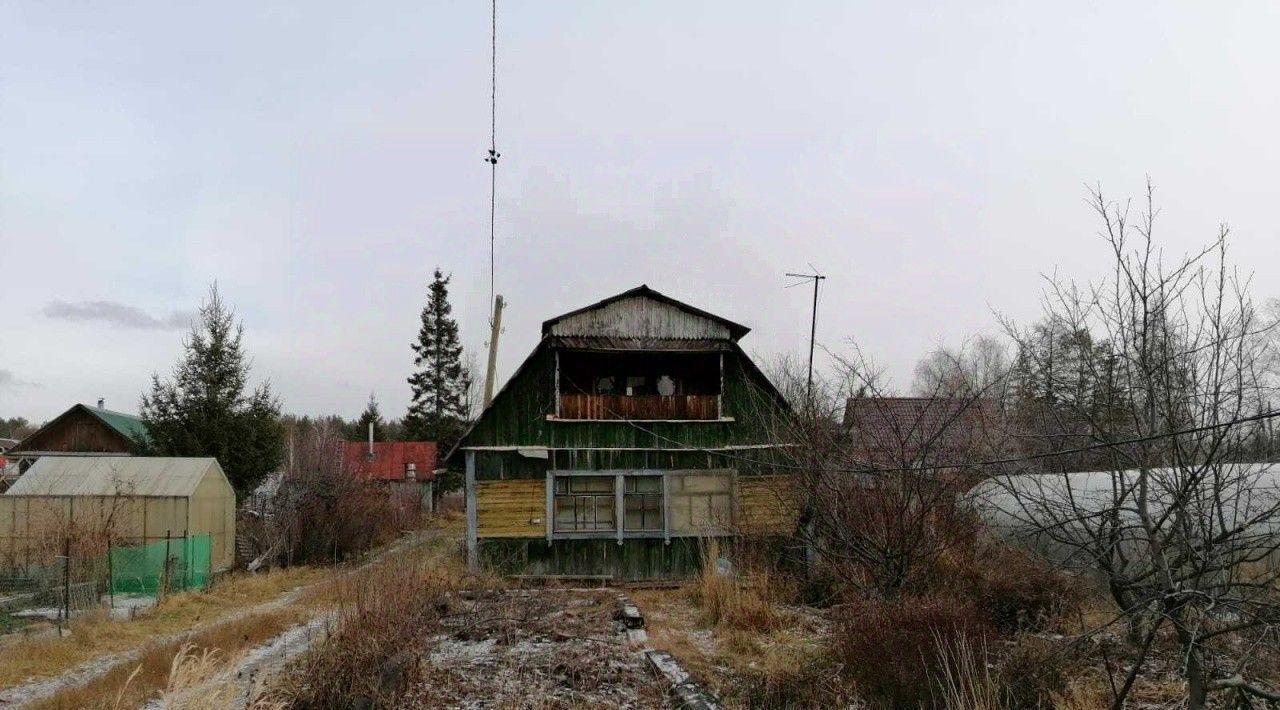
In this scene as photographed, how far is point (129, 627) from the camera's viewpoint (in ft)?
40.7

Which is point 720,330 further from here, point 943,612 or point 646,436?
point 943,612

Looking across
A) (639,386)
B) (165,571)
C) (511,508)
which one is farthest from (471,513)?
(165,571)

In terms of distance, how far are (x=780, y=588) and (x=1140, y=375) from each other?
808 centimetres

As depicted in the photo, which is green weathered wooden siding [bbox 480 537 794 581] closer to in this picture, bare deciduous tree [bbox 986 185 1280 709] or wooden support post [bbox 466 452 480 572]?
wooden support post [bbox 466 452 480 572]

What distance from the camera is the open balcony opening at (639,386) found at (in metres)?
17.5

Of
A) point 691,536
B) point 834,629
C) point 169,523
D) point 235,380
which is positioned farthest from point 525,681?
point 235,380

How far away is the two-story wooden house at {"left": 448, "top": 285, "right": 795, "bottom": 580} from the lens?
17109mm

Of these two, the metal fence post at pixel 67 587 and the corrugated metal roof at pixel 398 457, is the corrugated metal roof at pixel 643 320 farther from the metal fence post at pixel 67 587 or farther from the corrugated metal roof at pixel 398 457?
the corrugated metal roof at pixel 398 457

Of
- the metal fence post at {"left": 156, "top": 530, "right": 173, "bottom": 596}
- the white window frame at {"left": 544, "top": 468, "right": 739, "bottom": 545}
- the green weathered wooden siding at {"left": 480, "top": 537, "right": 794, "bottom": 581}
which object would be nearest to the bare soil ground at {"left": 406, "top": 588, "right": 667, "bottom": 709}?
the green weathered wooden siding at {"left": 480, "top": 537, "right": 794, "bottom": 581}

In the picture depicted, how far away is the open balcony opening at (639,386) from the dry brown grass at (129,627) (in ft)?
24.3

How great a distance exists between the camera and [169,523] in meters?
17.7

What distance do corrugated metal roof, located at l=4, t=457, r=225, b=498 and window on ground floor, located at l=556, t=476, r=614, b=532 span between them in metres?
8.26

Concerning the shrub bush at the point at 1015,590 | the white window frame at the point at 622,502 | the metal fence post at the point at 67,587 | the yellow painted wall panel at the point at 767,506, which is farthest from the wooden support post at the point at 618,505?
the metal fence post at the point at 67,587

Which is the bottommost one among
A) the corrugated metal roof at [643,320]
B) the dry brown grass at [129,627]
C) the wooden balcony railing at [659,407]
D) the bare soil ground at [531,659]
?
the dry brown grass at [129,627]
